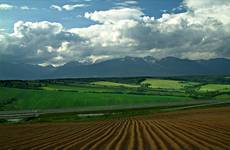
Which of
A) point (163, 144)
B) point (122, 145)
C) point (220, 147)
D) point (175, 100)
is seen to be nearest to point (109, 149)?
point (122, 145)

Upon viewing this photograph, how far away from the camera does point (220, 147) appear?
17922mm

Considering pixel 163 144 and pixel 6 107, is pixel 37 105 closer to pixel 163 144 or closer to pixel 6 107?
pixel 6 107

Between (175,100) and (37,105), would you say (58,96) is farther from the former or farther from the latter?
(175,100)

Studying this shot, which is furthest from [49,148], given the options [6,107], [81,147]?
[6,107]

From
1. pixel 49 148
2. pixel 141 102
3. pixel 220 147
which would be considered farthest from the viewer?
pixel 141 102

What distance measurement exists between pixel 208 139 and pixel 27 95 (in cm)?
11641

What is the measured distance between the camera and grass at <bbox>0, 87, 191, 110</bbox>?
398 feet

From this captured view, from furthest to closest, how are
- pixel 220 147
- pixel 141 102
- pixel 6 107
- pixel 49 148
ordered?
pixel 141 102, pixel 6 107, pixel 49 148, pixel 220 147

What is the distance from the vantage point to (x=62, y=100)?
126938 mm

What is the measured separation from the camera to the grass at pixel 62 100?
398 feet

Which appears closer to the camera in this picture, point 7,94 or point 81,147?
point 81,147

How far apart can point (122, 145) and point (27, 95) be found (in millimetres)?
116252

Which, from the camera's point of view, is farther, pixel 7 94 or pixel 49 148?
pixel 7 94

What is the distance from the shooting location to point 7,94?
13338 centimetres
